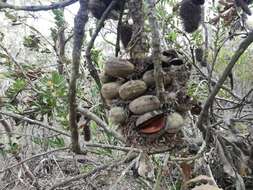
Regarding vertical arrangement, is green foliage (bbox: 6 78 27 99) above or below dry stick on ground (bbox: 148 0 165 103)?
below

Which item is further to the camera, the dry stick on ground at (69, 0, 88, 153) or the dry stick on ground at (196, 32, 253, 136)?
the dry stick on ground at (196, 32, 253, 136)

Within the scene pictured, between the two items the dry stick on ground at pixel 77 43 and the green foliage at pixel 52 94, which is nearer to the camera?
the dry stick on ground at pixel 77 43

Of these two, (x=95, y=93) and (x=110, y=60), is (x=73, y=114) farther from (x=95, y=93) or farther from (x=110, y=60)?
(x=95, y=93)

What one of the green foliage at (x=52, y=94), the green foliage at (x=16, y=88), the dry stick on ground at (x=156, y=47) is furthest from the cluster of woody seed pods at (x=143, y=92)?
the green foliage at (x=16, y=88)

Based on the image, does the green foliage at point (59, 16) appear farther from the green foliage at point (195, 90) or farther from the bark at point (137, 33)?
the bark at point (137, 33)

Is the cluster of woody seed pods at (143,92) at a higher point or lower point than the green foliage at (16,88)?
higher

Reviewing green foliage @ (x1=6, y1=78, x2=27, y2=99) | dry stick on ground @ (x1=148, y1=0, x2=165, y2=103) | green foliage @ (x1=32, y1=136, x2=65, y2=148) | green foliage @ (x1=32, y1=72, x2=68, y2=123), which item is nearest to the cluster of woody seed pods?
dry stick on ground @ (x1=148, y1=0, x2=165, y2=103)

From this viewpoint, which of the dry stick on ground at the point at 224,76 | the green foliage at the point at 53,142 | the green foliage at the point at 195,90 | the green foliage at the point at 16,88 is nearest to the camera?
the dry stick on ground at the point at 224,76

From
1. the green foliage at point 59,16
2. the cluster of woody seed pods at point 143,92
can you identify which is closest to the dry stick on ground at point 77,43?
the cluster of woody seed pods at point 143,92

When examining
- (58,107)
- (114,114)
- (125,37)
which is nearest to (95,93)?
(58,107)

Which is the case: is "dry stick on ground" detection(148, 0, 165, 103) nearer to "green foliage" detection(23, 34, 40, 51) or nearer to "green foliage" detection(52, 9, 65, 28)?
"green foliage" detection(52, 9, 65, 28)

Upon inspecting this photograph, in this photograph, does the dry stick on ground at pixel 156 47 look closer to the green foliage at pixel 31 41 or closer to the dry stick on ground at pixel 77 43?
the dry stick on ground at pixel 77 43

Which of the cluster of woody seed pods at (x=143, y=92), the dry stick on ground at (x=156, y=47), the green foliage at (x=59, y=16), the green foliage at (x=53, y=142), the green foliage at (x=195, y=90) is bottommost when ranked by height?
the green foliage at (x=53, y=142)

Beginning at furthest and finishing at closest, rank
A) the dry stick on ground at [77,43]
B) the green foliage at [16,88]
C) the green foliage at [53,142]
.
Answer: the green foliage at [53,142]
the green foliage at [16,88]
the dry stick on ground at [77,43]
